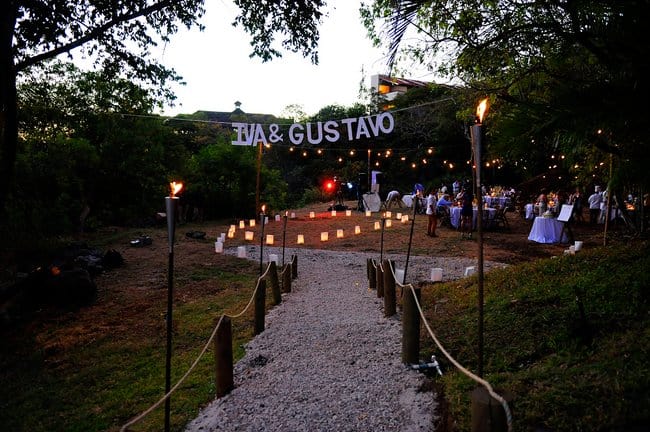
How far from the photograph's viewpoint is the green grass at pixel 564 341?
2.79 meters

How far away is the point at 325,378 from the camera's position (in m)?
4.39

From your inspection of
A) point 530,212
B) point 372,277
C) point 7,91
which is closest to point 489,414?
point 372,277

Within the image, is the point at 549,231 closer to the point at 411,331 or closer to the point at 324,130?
the point at 324,130

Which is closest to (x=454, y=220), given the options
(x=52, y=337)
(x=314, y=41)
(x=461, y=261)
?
(x=461, y=261)

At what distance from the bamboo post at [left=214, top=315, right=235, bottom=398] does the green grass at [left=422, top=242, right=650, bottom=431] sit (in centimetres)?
211

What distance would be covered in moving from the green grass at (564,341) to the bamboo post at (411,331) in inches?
15.1

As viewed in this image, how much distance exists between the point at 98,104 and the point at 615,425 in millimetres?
17192

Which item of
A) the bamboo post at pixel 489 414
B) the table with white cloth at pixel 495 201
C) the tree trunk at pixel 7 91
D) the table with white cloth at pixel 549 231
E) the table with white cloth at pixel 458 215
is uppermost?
the tree trunk at pixel 7 91

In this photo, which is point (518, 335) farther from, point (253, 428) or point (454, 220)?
point (454, 220)

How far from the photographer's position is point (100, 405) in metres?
4.64

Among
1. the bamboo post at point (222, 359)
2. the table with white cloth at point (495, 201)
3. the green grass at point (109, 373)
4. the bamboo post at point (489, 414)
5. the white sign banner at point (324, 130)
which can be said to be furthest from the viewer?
the table with white cloth at point (495, 201)

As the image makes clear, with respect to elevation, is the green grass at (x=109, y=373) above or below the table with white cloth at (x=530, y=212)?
below

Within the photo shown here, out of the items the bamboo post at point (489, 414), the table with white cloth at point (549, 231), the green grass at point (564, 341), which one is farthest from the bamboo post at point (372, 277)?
the table with white cloth at point (549, 231)

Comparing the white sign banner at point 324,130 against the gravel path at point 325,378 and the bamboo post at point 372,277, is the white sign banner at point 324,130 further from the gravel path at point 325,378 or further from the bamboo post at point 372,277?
the gravel path at point 325,378
